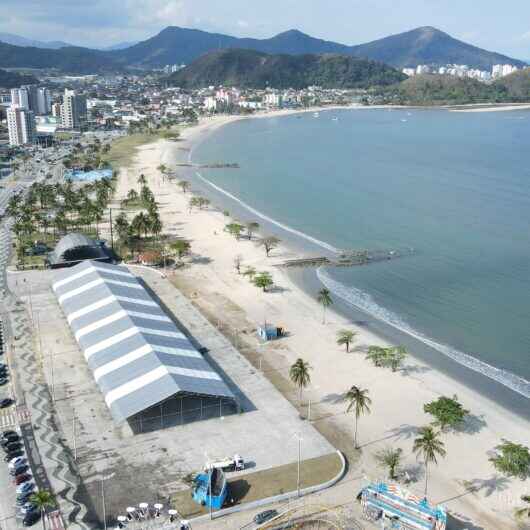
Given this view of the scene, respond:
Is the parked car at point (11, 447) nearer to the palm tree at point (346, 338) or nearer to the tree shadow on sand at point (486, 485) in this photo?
the tree shadow on sand at point (486, 485)

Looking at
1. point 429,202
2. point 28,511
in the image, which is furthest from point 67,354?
point 429,202

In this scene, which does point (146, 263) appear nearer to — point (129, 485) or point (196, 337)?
point (196, 337)

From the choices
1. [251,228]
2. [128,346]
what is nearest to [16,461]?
[128,346]

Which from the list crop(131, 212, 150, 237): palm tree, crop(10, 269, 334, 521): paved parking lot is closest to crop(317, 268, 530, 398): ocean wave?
crop(10, 269, 334, 521): paved parking lot

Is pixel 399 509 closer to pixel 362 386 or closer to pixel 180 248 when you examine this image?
pixel 362 386

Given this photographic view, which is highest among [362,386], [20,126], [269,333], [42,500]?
[20,126]

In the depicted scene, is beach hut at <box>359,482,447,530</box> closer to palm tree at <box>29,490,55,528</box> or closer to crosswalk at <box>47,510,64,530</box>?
crosswalk at <box>47,510,64,530</box>

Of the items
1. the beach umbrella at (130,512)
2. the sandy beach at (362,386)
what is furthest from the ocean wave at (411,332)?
the beach umbrella at (130,512)
